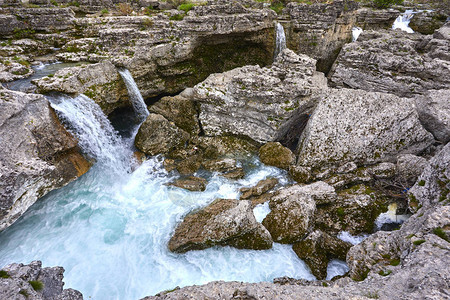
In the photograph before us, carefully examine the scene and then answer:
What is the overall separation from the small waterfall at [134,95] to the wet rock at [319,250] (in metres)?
10.9

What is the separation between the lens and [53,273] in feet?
15.9

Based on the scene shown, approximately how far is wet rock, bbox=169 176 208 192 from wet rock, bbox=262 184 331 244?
334 centimetres

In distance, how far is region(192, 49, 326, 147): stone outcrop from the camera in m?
11.9

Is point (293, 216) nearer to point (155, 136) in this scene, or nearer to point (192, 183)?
point (192, 183)

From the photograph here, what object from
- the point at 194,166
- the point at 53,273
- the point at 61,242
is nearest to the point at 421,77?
the point at 194,166

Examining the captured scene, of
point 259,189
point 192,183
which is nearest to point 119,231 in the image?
point 192,183

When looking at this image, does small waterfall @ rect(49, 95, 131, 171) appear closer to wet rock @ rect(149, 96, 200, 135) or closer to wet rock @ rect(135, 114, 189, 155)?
wet rock @ rect(135, 114, 189, 155)

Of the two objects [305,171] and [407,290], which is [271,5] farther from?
[407,290]

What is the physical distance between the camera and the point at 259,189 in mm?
10359

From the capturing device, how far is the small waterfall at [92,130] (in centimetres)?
988

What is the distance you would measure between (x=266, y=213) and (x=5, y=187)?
8.77 meters

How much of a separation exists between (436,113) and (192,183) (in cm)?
1127

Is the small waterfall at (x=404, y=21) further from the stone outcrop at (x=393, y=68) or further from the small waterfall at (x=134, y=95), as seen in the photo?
the small waterfall at (x=134, y=95)

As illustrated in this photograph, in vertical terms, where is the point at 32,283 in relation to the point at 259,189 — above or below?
above
